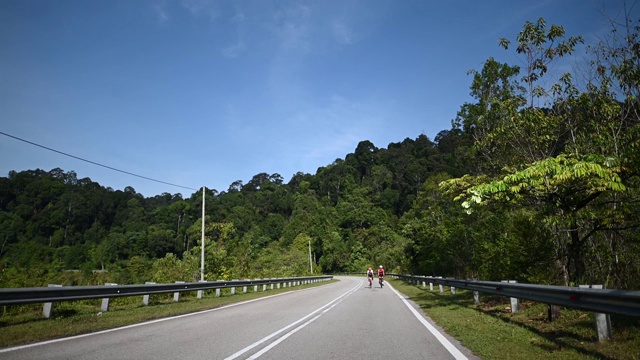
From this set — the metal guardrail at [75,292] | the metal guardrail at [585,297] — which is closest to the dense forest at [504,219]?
the metal guardrail at [585,297]

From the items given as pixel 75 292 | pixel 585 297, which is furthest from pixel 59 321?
pixel 585 297

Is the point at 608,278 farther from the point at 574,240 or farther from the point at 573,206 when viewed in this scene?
the point at 573,206

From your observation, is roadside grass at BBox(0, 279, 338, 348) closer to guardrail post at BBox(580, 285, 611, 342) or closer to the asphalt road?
the asphalt road

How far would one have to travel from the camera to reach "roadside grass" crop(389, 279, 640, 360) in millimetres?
5602

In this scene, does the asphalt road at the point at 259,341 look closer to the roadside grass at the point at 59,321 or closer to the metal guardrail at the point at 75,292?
the roadside grass at the point at 59,321

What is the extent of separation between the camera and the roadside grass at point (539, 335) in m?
5.60

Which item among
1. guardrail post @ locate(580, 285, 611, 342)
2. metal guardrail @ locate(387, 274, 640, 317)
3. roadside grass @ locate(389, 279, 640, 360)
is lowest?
roadside grass @ locate(389, 279, 640, 360)

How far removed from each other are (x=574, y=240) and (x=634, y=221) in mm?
1408

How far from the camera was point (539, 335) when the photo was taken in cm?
723

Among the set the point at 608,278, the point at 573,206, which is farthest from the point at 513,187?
the point at 608,278

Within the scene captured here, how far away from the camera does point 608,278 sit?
9.80 metres

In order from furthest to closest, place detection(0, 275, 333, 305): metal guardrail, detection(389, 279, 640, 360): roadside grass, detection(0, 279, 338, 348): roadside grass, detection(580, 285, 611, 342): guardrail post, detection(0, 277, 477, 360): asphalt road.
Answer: detection(0, 275, 333, 305): metal guardrail → detection(0, 279, 338, 348): roadside grass → detection(580, 285, 611, 342): guardrail post → detection(0, 277, 477, 360): asphalt road → detection(389, 279, 640, 360): roadside grass

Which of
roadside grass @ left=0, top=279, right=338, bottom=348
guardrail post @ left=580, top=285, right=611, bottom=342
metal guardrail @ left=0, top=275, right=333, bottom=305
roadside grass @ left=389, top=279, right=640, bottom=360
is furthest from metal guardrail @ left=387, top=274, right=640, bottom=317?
metal guardrail @ left=0, top=275, right=333, bottom=305

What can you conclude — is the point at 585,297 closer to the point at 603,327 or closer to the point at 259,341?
the point at 603,327
